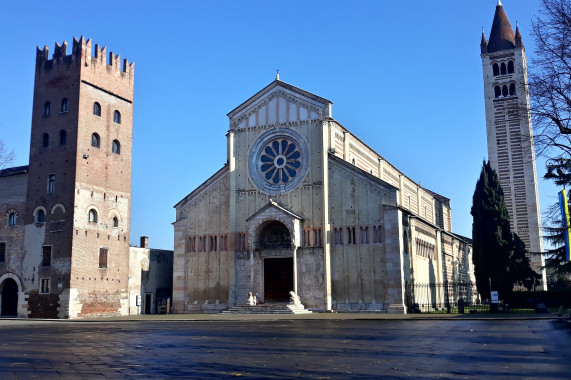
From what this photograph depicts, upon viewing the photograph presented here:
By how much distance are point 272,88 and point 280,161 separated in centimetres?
561

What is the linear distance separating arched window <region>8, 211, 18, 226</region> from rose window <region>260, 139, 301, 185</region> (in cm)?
1939

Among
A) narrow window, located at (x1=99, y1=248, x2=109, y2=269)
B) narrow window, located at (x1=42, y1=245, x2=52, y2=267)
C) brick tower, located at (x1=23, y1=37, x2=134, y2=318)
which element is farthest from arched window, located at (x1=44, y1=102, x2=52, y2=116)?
narrow window, located at (x1=99, y1=248, x2=109, y2=269)

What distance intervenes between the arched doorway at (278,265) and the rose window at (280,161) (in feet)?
11.1

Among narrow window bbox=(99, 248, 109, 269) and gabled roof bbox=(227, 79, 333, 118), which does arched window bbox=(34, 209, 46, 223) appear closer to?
narrow window bbox=(99, 248, 109, 269)

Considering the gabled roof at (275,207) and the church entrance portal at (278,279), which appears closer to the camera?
the gabled roof at (275,207)

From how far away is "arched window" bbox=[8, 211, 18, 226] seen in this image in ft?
140

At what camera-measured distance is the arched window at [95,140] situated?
42594 millimetres

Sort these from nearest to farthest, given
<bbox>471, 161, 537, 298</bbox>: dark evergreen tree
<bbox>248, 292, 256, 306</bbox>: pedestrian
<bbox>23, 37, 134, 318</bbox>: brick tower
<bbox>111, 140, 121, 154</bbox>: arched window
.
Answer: <bbox>248, 292, 256, 306</bbox>: pedestrian < <bbox>23, 37, 134, 318</bbox>: brick tower < <bbox>471, 161, 537, 298</bbox>: dark evergreen tree < <bbox>111, 140, 121, 154</bbox>: arched window

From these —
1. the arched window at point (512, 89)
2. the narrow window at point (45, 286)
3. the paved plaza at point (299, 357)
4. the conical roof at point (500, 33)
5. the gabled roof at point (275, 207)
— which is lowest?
the paved plaza at point (299, 357)

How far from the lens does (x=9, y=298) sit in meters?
42.7

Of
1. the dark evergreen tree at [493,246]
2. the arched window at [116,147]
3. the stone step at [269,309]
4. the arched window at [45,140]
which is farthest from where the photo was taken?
the arched window at [116,147]

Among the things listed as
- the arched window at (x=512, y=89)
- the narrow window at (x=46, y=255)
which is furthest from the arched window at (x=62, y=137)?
the arched window at (x=512, y=89)

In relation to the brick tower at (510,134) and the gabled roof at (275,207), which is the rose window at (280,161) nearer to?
the gabled roof at (275,207)

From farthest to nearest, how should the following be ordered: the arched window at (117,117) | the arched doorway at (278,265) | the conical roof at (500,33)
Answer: the conical roof at (500,33) < the arched window at (117,117) < the arched doorway at (278,265)
